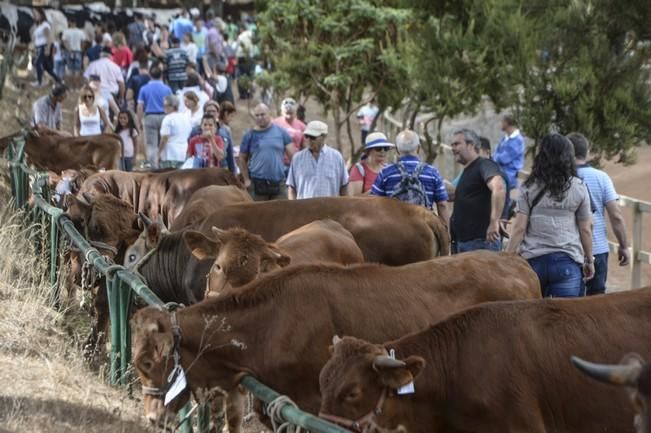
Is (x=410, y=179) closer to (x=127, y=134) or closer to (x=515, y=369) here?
(x=515, y=369)

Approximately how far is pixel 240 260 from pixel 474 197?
3358 millimetres

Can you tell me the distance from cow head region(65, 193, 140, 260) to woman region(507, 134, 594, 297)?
12.7 feet

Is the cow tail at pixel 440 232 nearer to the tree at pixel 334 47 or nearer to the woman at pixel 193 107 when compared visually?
the woman at pixel 193 107

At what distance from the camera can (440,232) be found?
36.7 ft

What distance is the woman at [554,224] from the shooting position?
30.6ft

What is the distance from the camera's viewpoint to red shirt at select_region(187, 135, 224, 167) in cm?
1577

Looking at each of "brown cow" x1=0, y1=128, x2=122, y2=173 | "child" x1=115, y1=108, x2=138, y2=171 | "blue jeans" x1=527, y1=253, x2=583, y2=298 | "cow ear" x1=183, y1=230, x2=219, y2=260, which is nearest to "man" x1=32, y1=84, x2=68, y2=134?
"child" x1=115, y1=108, x2=138, y2=171

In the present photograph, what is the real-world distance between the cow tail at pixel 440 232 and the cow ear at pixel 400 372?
4.87m

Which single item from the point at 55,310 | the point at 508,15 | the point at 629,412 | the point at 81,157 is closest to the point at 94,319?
the point at 55,310

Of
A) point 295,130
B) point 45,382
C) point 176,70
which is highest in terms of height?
point 176,70

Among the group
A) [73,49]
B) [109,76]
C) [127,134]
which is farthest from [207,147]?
[73,49]

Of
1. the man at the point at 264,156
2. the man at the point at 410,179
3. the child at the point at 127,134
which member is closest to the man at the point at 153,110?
the child at the point at 127,134

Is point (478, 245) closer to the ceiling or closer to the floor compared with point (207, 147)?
closer to the floor

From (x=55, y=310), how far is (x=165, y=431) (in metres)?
4.63
